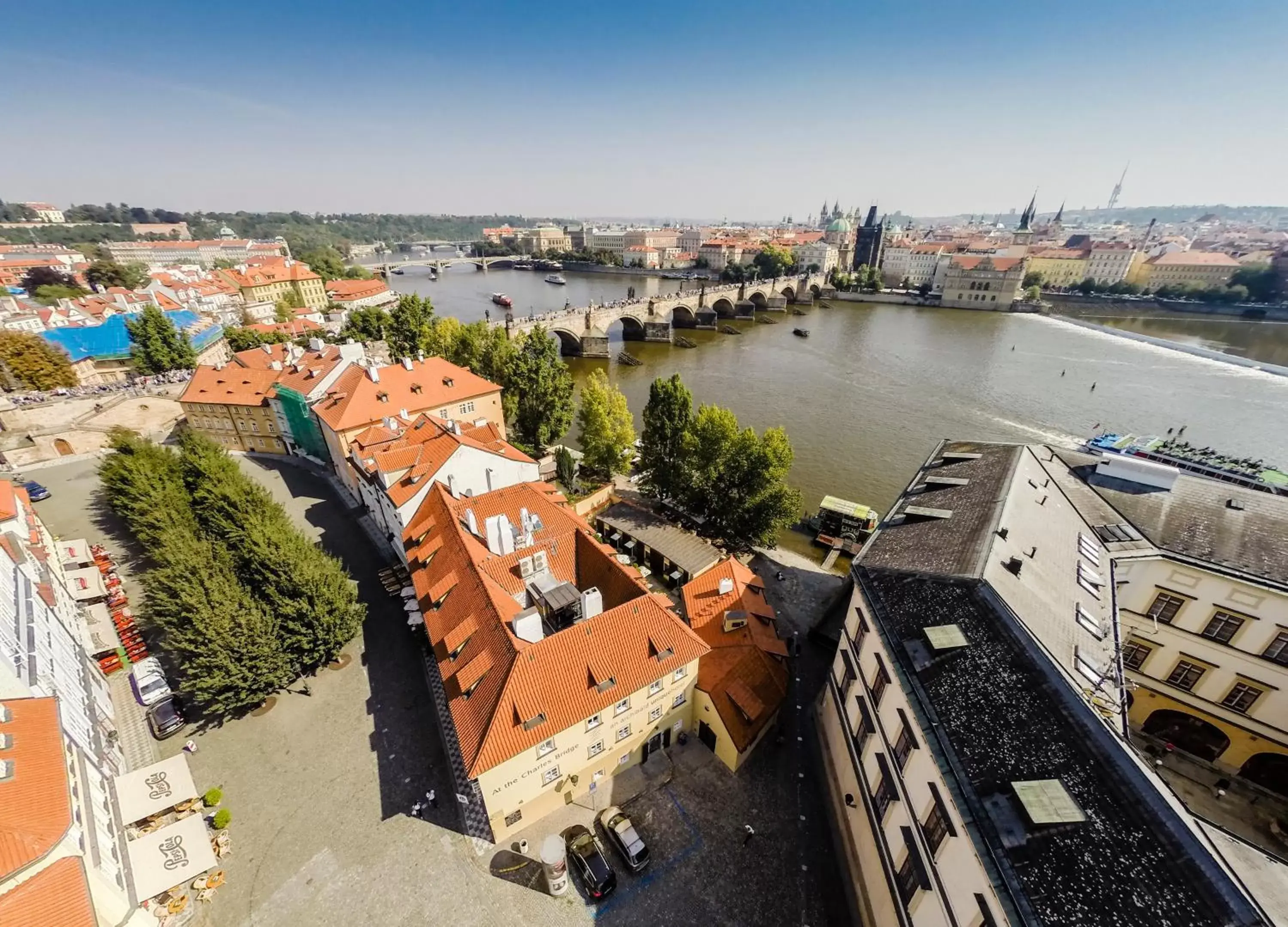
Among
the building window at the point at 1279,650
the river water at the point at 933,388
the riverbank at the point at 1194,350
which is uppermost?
the building window at the point at 1279,650

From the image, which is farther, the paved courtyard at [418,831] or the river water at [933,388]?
the river water at [933,388]

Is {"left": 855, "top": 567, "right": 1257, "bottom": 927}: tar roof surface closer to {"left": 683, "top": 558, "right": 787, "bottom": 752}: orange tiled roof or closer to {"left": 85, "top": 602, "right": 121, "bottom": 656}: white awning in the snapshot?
{"left": 683, "top": 558, "right": 787, "bottom": 752}: orange tiled roof

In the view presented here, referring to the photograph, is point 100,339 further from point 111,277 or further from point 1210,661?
point 1210,661

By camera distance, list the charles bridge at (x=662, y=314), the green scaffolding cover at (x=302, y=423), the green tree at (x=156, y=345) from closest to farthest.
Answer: the green scaffolding cover at (x=302, y=423), the green tree at (x=156, y=345), the charles bridge at (x=662, y=314)

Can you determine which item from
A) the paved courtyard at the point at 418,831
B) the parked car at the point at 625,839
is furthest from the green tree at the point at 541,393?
the parked car at the point at 625,839

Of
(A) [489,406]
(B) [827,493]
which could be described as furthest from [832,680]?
(A) [489,406]

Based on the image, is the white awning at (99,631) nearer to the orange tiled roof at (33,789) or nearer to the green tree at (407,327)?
the orange tiled roof at (33,789)

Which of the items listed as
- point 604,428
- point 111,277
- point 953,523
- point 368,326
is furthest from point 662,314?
point 111,277
